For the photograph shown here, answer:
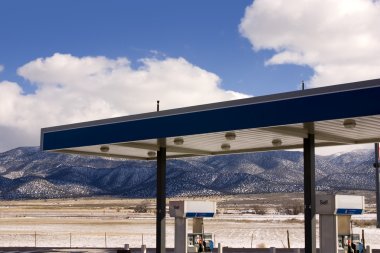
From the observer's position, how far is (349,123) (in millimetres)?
17156

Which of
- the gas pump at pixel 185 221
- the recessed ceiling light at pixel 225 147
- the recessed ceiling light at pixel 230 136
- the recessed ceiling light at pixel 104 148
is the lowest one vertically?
the gas pump at pixel 185 221

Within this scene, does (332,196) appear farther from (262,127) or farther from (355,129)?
(262,127)

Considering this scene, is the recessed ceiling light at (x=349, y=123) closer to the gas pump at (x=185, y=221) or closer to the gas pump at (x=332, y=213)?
the gas pump at (x=332, y=213)

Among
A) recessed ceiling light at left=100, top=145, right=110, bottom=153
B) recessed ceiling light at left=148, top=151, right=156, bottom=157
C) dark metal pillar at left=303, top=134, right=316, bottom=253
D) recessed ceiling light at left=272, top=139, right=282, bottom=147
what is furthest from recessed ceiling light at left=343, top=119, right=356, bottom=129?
recessed ceiling light at left=148, top=151, right=156, bottom=157

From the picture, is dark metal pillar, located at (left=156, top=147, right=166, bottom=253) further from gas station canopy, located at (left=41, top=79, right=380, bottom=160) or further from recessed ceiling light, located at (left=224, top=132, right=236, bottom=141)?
recessed ceiling light, located at (left=224, top=132, right=236, bottom=141)

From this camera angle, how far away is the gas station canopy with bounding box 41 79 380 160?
16.1 metres

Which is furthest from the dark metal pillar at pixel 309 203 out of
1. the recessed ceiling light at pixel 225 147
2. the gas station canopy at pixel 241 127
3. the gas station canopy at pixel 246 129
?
the recessed ceiling light at pixel 225 147

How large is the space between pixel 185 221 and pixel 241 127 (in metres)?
6.32

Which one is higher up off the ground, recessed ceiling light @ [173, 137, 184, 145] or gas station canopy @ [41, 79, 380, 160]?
gas station canopy @ [41, 79, 380, 160]

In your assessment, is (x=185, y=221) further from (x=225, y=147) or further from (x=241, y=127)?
(x=241, y=127)

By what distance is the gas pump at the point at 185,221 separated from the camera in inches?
905

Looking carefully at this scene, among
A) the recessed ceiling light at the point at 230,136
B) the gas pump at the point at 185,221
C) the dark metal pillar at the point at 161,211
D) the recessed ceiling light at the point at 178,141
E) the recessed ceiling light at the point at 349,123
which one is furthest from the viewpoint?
the dark metal pillar at the point at 161,211

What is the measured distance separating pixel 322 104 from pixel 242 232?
A: 1530 inches

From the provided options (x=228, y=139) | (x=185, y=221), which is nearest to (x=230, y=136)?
(x=228, y=139)
